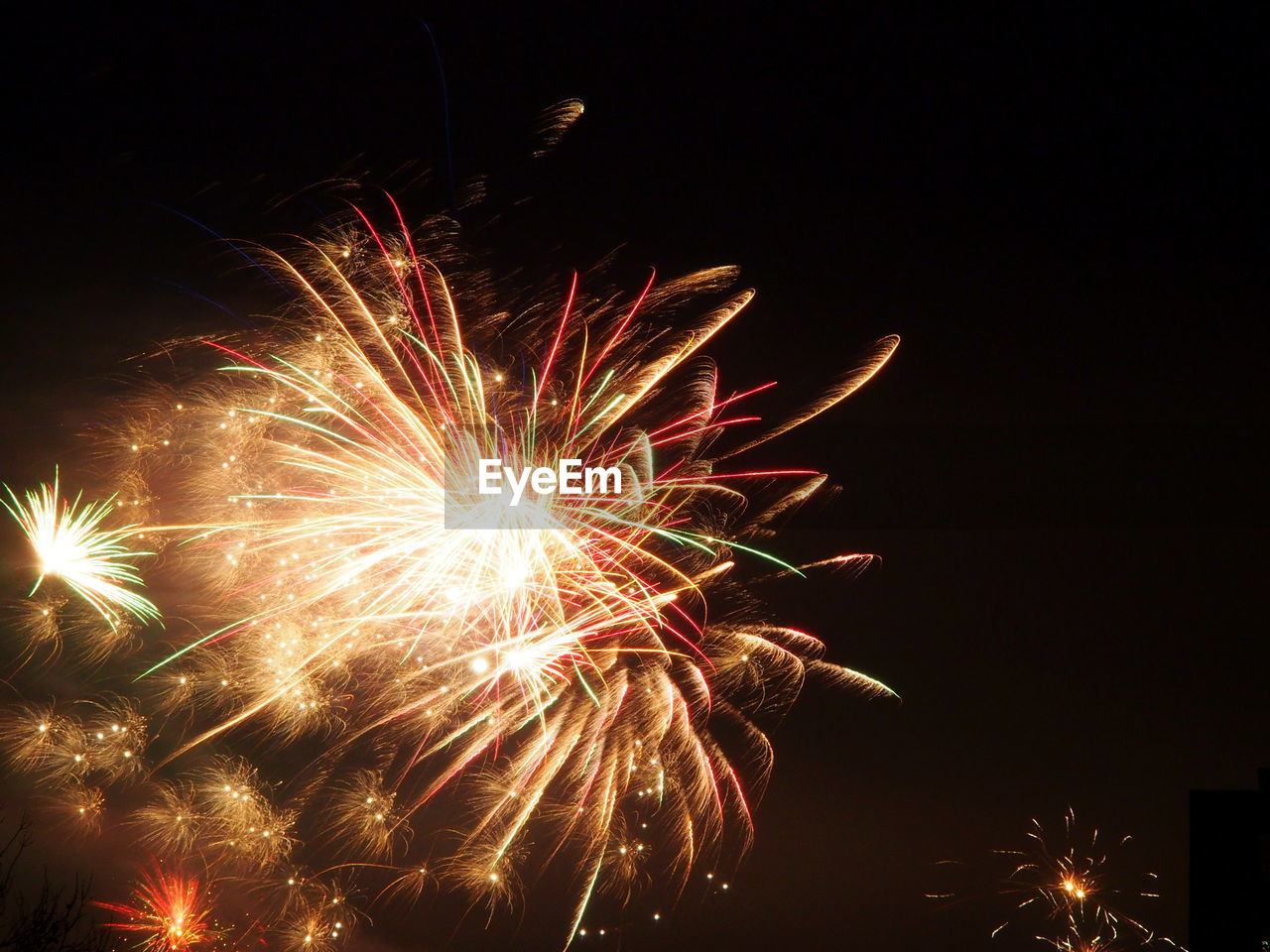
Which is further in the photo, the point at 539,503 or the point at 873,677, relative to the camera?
the point at 873,677

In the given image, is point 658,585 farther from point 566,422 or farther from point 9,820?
point 9,820

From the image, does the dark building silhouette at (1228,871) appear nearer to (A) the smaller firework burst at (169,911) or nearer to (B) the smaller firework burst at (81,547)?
(A) the smaller firework burst at (169,911)

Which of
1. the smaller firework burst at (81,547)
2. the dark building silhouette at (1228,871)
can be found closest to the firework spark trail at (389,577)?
the smaller firework burst at (81,547)

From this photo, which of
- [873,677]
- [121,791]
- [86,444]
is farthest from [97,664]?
[873,677]
